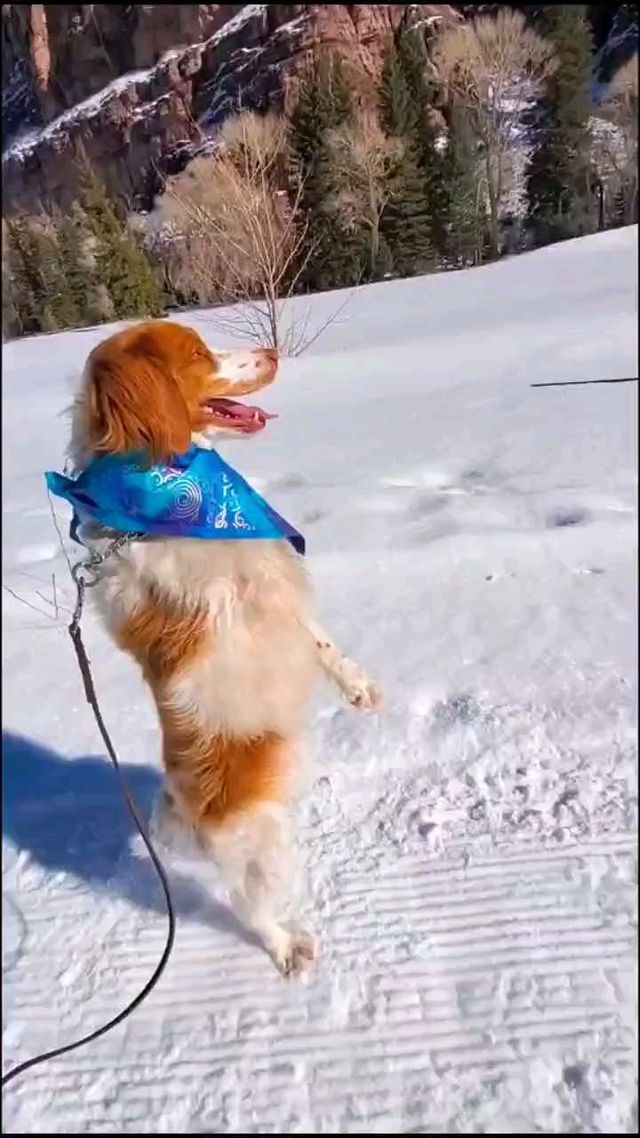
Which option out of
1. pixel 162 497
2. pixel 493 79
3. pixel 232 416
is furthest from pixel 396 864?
pixel 493 79

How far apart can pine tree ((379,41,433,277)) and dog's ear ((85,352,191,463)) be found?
3185 millimetres

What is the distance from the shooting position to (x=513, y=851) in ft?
7.20

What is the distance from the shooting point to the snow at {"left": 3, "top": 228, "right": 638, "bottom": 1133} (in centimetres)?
176

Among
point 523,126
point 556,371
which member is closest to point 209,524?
point 523,126

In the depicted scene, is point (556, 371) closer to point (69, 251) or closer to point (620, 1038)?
point (69, 251)

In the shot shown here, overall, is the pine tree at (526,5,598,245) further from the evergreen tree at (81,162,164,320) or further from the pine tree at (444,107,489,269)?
the evergreen tree at (81,162,164,320)

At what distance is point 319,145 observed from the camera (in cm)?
444

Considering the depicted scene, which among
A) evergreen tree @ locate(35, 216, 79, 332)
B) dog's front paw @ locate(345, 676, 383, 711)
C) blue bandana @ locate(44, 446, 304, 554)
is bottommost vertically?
dog's front paw @ locate(345, 676, 383, 711)

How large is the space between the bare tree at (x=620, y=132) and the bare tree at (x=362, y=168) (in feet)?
5.57

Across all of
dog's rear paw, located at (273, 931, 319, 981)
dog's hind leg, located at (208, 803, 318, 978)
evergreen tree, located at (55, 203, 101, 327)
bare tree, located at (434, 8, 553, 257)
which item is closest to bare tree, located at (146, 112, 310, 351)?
evergreen tree, located at (55, 203, 101, 327)

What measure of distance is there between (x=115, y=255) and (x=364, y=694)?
9.22 feet

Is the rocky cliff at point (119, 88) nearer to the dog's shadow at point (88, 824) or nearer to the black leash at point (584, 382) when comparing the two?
the dog's shadow at point (88, 824)

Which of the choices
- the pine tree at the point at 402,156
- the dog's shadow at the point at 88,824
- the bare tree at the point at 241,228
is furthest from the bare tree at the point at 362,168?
the dog's shadow at the point at 88,824

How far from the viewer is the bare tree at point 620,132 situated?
533 cm
